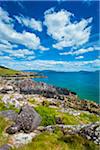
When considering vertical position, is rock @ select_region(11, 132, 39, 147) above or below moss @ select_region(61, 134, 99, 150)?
below

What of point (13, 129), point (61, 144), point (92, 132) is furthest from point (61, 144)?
point (13, 129)

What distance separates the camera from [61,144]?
395 inches

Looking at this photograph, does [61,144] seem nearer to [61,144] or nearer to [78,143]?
[61,144]

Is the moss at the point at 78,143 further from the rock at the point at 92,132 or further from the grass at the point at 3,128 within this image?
the grass at the point at 3,128

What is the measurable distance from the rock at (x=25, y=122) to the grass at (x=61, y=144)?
2257 millimetres

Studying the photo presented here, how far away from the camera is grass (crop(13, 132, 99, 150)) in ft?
31.1

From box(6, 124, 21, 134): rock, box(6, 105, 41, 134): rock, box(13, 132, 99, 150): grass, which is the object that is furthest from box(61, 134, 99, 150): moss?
box(6, 124, 21, 134): rock

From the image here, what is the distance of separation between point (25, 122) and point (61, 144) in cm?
365

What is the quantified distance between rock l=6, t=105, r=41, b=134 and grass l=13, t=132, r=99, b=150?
2.26 metres

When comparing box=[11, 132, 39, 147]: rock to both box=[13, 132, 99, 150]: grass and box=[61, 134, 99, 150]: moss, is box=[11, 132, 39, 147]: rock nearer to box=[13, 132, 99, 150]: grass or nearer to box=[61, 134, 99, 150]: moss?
box=[13, 132, 99, 150]: grass

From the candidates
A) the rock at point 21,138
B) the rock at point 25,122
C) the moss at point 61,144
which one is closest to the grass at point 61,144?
the moss at point 61,144

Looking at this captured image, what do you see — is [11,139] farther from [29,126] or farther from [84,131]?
[84,131]

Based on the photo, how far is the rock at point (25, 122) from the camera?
1260cm

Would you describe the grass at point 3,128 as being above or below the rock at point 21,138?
above
